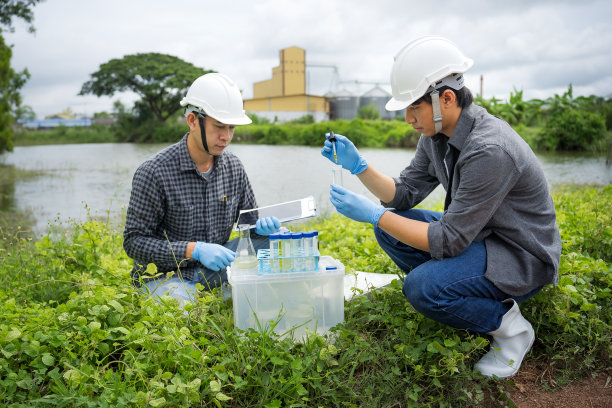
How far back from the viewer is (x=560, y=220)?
427 cm

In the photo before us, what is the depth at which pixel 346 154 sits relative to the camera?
2.93 metres

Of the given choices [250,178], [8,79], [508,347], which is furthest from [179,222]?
[8,79]

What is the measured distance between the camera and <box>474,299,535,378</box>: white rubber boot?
89.3 inches

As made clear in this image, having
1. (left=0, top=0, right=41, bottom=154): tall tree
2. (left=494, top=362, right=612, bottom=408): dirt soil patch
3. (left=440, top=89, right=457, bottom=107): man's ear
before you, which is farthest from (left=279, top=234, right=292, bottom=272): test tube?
(left=0, top=0, right=41, bottom=154): tall tree

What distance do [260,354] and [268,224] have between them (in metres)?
0.81

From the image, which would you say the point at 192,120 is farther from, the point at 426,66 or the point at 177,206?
the point at 426,66

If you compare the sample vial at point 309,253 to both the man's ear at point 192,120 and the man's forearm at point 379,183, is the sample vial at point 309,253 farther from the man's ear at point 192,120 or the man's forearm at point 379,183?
the man's ear at point 192,120

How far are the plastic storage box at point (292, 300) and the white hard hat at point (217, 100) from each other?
0.97 meters

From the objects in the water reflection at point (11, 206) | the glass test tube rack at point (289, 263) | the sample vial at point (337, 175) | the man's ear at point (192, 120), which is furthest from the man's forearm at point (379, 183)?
the water reflection at point (11, 206)

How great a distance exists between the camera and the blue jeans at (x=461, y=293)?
2.20 m

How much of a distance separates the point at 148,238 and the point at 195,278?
0.39 metres

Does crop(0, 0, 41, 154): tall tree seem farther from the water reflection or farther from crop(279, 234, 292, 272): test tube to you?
crop(279, 234, 292, 272): test tube

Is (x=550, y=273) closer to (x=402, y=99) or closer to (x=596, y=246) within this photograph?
(x=402, y=99)

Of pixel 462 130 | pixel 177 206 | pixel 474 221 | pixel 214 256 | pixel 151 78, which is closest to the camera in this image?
pixel 474 221
